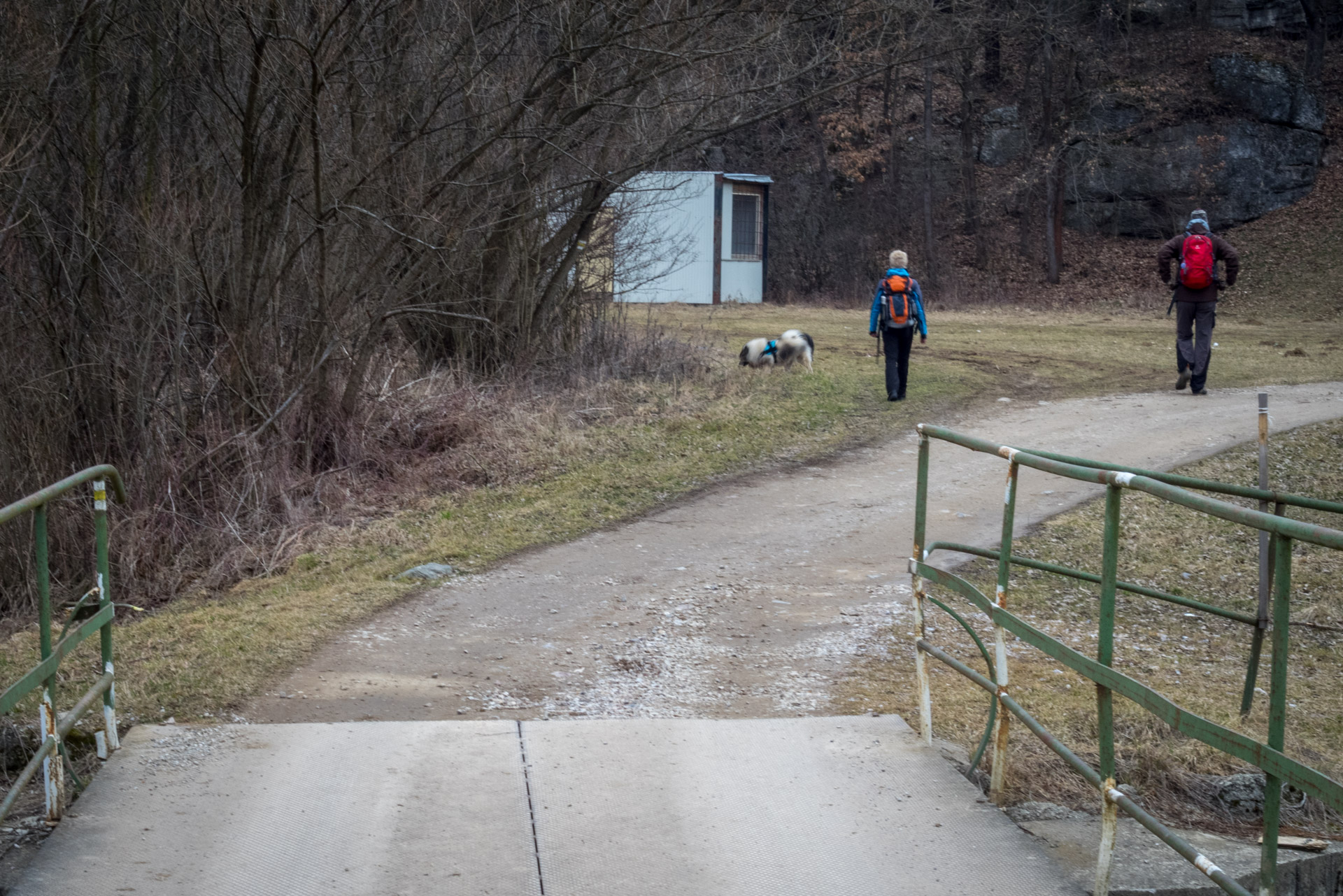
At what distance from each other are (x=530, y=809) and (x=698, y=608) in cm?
343

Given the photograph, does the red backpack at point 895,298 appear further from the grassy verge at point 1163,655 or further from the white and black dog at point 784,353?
the grassy verge at point 1163,655

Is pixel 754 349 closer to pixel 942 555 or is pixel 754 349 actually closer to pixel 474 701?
pixel 942 555

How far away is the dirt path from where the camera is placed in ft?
19.1

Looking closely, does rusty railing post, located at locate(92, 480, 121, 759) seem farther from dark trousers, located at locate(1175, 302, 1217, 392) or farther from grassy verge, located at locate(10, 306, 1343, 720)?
dark trousers, located at locate(1175, 302, 1217, 392)

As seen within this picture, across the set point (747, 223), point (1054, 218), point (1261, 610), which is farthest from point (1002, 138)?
point (1261, 610)

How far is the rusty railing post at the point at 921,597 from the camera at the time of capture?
15.8 feet

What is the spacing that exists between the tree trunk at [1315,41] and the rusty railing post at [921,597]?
3700 centimetres

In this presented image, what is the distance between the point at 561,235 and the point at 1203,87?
94.6 ft

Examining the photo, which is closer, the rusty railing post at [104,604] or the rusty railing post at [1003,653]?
the rusty railing post at [1003,653]

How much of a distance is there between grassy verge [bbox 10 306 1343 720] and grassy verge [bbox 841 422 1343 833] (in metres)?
3.08

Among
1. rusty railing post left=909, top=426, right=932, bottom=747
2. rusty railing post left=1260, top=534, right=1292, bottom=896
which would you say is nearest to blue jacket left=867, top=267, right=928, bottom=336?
rusty railing post left=909, top=426, right=932, bottom=747

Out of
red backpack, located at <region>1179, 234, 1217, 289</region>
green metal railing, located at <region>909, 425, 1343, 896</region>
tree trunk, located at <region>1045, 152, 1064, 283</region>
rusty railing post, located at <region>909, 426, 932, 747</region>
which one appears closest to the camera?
green metal railing, located at <region>909, 425, 1343, 896</region>

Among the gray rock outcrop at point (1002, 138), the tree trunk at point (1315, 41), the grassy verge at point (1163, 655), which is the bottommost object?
the grassy verge at point (1163, 655)

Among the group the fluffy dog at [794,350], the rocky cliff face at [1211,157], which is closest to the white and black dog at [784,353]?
the fluffy dog at [794,350]
